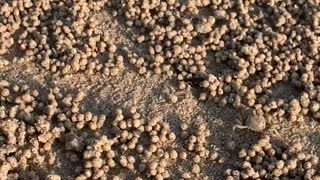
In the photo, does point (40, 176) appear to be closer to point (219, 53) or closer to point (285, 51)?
point (219, 53)

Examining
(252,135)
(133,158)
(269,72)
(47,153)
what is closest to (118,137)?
(133,158)

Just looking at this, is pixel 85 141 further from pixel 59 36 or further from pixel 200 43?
pixel 200 43

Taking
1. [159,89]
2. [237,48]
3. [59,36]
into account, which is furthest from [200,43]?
[59,36]

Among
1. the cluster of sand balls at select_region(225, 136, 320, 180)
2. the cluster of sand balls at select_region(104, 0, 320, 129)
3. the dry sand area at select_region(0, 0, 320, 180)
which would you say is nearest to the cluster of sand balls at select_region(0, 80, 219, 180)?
the dry sand area at select_region(0, 0, 320, 180)

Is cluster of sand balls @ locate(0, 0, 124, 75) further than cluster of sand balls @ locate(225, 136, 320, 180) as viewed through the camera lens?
Yes

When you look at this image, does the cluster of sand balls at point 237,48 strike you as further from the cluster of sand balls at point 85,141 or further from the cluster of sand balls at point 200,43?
the cluster of sand balls at point 85,141

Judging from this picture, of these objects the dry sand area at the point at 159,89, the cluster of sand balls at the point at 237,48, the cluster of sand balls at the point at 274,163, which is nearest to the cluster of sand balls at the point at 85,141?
the dry sand area at the point at 159,89

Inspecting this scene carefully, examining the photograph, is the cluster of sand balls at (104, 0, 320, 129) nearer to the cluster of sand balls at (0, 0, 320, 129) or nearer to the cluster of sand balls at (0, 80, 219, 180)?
the cluster of sand balls at (0, 0, 320, 129)
